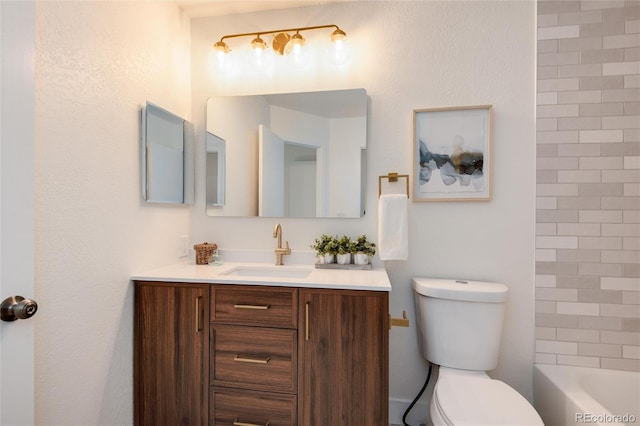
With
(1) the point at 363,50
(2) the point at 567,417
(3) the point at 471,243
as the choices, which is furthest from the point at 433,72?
(2) the point at 567,417

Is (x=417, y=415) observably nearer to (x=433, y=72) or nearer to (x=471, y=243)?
(x=471, y=243)

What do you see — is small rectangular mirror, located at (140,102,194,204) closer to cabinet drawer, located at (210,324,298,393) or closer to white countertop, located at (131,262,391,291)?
white countertop, located at (131,262,391,291)

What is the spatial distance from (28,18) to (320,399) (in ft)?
5.38

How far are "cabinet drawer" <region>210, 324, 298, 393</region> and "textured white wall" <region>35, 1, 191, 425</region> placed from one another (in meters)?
0.44

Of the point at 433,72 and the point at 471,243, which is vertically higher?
the point at 433,72

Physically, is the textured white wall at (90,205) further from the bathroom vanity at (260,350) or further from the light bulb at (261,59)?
the light bulb at (261,59)

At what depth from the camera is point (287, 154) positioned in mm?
1843

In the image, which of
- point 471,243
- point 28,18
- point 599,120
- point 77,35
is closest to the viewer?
point 28,18

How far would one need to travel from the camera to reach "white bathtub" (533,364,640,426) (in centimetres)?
140

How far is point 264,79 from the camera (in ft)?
6.33

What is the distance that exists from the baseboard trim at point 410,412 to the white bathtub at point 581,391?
571 mm

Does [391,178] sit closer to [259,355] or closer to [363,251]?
[363,251]

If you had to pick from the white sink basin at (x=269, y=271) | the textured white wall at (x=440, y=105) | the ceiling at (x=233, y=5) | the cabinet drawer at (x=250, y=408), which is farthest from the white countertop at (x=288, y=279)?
the ceiling at (x=233, y=5)

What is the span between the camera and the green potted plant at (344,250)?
1.71 meters
